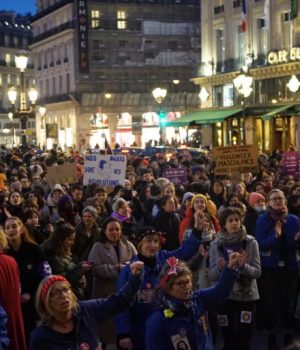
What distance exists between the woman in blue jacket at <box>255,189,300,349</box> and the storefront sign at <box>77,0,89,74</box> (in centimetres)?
5574

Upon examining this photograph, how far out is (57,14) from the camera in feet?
225

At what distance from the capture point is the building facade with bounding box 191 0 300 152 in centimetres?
3747

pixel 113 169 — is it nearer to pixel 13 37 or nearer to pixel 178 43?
pixel 178 43

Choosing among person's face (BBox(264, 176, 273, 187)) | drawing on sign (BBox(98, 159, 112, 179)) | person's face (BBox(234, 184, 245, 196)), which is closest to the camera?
person's face (BBox(234, 184, 245, 196))

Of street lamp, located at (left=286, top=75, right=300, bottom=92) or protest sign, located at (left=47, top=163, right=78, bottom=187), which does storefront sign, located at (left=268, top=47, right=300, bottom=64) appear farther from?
protest sign, located at (left=47, top=163, right=78, bottom=187)

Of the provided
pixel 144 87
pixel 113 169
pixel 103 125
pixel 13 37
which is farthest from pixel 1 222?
pixel 13 37

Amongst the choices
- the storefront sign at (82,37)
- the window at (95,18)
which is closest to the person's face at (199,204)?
the storefront sign at (82,37)

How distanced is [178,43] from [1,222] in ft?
191

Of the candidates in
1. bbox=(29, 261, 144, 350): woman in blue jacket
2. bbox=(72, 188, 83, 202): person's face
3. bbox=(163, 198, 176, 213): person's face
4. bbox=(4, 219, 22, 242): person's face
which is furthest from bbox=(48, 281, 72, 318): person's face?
bbox=(72, 188, 83, 202): person's face

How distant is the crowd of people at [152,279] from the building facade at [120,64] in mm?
51706

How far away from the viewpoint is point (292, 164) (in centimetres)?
1623

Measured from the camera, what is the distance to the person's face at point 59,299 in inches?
183

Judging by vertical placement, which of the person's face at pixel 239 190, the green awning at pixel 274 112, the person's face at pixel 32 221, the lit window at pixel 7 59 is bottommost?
the person's face at pixel 32 221

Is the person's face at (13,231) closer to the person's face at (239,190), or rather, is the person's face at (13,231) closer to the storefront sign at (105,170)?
the person's face at (239,190)
